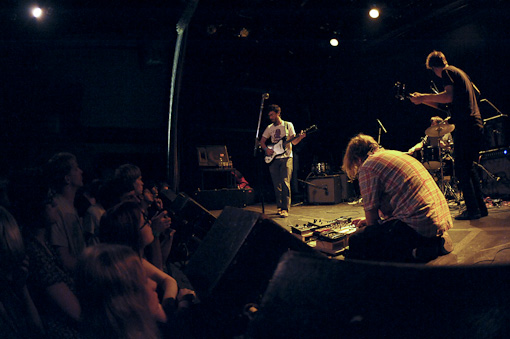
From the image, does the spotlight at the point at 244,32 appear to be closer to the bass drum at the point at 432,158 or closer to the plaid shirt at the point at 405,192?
the bass drum at the point at 432,158

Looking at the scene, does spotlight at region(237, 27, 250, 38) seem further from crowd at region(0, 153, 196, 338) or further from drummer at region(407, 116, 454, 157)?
crowd at region(0, 153, 196, 338)

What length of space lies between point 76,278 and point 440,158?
253 inches

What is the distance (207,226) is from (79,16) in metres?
6.76

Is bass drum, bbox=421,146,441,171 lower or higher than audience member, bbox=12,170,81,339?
higher

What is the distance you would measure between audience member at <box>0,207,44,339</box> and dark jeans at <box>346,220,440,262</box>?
215cm

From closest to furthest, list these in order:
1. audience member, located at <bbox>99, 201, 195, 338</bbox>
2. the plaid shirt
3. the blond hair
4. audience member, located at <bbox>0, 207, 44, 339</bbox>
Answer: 1. audience member, located at <bbox>0, 207, 44, 339</bbox>
2. audience member, located at <bbox>99, 201, 195, 338</bbox>
3. the plaid shirt
4. the blond hair

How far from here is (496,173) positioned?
6.73 meters

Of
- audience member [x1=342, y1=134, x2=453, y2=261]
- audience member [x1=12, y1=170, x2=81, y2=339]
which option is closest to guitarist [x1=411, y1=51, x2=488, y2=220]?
audience member [x1=342, y1=134, x2=453, y2=261]

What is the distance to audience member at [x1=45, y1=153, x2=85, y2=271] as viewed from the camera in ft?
6.44

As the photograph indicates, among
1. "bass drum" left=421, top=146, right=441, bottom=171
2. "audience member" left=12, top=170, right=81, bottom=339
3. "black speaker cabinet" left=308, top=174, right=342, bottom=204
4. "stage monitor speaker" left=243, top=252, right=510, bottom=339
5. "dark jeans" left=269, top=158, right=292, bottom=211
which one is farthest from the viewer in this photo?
"black speaker cabinet" left=308, top=174, right=342, bottom=204

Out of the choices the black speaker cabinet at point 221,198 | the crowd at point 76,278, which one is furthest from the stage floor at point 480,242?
the black speaker cabinet at point 221,198

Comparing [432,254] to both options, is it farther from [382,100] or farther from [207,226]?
[382,100]

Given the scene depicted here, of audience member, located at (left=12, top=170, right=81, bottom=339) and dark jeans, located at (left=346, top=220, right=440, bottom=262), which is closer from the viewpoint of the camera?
audience member, located at (left=12, top=170, right=81, bottom=339)

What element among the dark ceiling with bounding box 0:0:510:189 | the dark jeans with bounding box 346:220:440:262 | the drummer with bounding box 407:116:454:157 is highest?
the dark ceiling with bounding box 0:0:510:189
